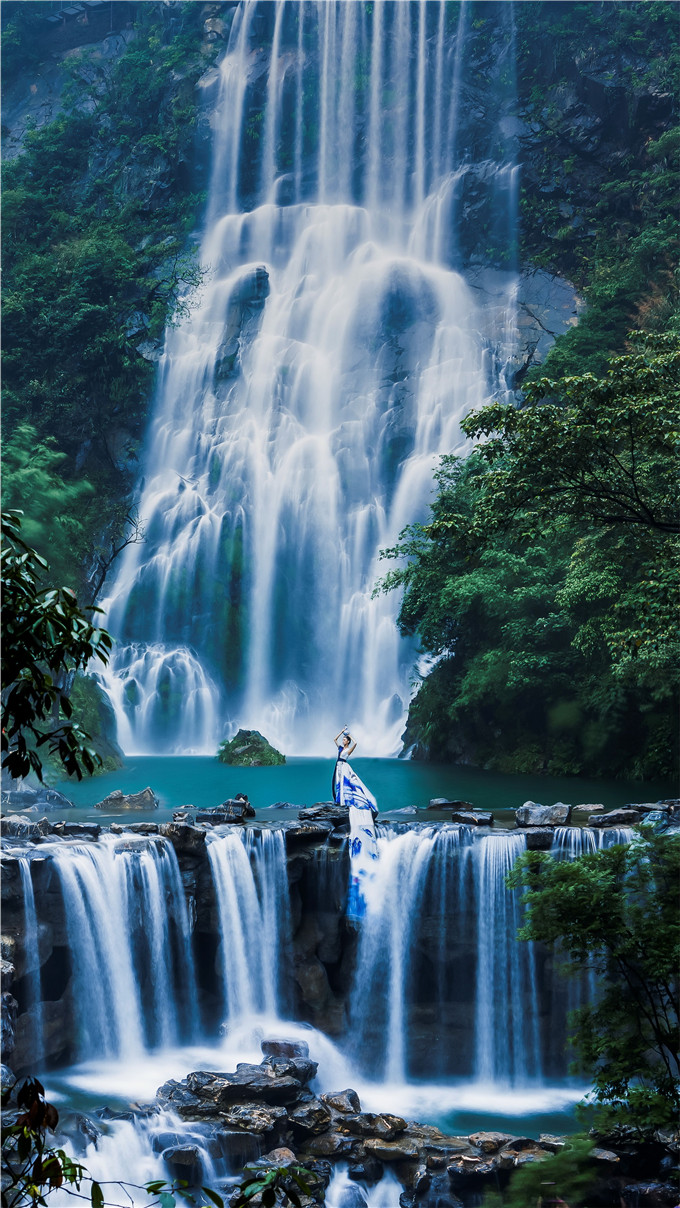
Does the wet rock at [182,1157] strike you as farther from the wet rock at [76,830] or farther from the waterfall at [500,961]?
the wet rock at [76,830]

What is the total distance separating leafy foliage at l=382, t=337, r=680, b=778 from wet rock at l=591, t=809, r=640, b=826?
141 centimetres

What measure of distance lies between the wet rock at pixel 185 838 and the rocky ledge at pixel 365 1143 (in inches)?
68.7

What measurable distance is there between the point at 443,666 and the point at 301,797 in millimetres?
3446

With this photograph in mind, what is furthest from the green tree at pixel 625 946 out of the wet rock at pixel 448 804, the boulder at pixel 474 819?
the wet rock at pixel 448 804

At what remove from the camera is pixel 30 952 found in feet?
22.5

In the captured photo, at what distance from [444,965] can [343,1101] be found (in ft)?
5.53

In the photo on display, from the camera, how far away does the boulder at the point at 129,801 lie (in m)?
10.6

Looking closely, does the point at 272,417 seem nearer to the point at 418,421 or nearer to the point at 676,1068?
the point at 418,421

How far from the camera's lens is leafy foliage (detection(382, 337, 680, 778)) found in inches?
292

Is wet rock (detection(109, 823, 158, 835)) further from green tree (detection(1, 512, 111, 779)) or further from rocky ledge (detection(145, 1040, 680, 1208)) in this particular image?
green tree (detection(1, 512, 111, 779))

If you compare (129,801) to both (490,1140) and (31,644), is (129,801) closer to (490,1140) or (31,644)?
(490,1140)

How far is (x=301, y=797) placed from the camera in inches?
437

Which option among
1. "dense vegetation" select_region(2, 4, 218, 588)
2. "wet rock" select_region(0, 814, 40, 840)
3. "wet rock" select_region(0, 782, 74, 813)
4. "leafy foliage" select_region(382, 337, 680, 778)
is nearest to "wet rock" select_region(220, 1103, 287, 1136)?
"wet rock" select_region(0, 814, 40, 840)

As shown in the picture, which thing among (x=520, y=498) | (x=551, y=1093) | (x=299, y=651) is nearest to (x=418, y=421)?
(x=299, y=651)
